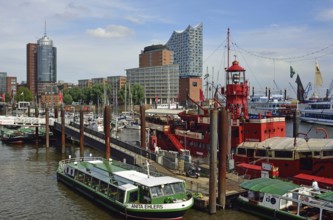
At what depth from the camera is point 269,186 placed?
2897 centimetres

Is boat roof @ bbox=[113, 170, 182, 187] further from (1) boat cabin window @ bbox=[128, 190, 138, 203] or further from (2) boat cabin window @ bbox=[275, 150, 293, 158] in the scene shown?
(2) boat cabin window @ bbox=[275, 150, 293, 158]

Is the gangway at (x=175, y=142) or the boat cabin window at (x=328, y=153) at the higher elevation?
the boat cabin window at (x=328, y=153)

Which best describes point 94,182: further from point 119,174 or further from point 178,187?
point 178,187

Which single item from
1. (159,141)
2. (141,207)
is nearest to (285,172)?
(141,207)

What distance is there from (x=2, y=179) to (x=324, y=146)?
3556 centimetres

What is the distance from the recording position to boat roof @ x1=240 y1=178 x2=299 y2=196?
91.9 ft

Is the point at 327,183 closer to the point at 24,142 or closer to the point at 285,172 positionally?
the point at 285,172

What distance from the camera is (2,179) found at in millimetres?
44438

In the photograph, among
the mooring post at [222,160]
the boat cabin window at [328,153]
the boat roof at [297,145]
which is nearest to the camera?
the mooring post at [222,160]

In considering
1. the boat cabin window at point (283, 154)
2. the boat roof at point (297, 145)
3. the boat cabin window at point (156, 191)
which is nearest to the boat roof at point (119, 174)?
the boat cabin window at point (156, 191)

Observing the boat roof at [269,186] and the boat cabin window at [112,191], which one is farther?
the boat cabin window at [112,191]

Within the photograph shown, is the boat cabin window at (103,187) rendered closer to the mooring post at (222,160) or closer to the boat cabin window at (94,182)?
the boat cabin window at (94,182)

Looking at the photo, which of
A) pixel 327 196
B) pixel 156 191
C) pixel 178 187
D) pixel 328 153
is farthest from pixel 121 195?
pixel 328 153

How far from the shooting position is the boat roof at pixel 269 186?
28.0 meters
